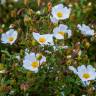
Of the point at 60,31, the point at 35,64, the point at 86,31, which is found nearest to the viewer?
the point at 35,64

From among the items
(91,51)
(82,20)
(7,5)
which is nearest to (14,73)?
(91,51)

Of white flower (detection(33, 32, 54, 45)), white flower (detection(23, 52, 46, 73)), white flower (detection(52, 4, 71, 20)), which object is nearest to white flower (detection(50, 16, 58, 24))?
white flower (detection(52, 4, 71, 20))

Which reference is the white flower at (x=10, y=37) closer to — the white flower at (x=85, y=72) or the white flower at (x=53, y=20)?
the white flower at (x=53, y=20)

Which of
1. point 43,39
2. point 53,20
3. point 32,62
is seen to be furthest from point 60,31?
point 32,62

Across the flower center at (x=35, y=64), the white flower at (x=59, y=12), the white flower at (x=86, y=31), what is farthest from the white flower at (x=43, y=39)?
the white flower at (x=86, y=31)

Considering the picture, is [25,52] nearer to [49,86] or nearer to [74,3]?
[49,86]

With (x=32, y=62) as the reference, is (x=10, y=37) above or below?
above

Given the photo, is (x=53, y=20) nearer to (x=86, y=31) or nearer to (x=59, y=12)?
(x=59, y=12)
